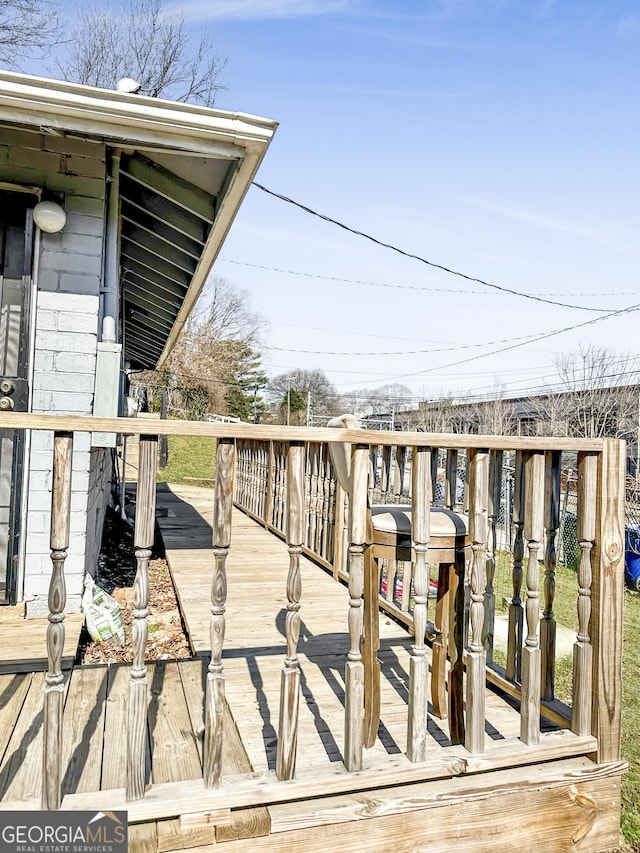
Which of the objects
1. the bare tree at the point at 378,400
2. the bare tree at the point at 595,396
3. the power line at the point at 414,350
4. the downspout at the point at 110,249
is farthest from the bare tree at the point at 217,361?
the downspout at the point at 110,249

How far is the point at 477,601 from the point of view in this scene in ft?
5.60

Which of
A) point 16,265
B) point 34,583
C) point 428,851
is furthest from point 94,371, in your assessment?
point 428,851

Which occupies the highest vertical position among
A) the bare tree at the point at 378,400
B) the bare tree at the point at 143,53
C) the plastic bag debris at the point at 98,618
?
the bare tree at the point at 143,53

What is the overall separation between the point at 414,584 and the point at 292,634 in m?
0.40

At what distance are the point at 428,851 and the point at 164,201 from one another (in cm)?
397

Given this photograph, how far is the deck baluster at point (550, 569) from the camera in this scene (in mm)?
1962

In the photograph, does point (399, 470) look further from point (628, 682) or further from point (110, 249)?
point (628, 682)

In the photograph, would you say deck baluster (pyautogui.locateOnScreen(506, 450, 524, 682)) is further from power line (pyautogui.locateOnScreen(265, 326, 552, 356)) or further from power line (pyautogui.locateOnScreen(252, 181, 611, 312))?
power line (pyautogui.locateOnScreen(265, 326, 552, 356))

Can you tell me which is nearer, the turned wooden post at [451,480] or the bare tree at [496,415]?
the turned wooden post at [451,480]

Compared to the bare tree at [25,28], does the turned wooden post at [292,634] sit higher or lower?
lower

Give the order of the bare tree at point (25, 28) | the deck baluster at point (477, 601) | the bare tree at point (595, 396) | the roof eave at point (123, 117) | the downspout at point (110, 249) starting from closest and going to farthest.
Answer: the deck baluster at point (477, 601)
the roof eave at point (123, 117)
the downspout at point (110, 249)
the bare tree at point (25, 28)
the bare tree at point (595, 396)

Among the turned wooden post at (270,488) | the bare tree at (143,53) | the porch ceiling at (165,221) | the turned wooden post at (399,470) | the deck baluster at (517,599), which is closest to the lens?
the deck baluster at (517,599)

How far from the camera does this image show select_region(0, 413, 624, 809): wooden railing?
135 centimetres

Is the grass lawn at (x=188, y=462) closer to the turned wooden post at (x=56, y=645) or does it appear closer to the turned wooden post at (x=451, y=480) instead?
the turned wooden post at (x=451, y=480)
